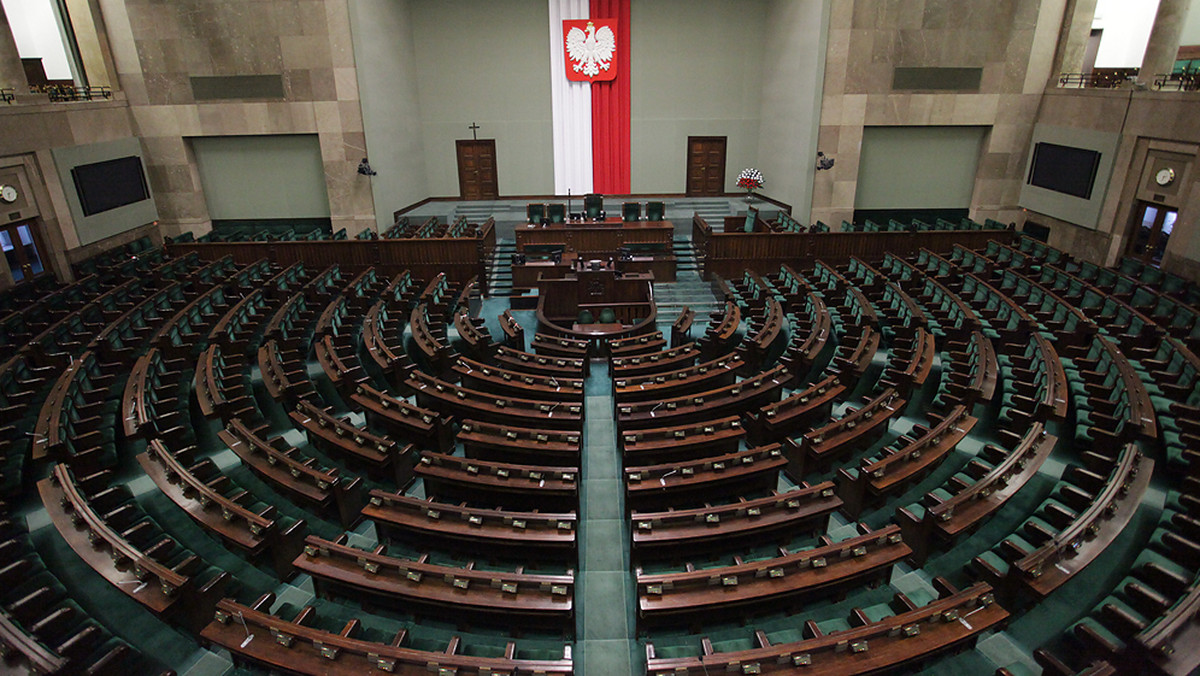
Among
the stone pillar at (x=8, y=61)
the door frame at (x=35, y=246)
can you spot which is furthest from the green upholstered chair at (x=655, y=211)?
the stone pillar at (x=8, y=61)

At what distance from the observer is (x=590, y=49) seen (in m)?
18.5

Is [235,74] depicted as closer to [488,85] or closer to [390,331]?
[488,85]

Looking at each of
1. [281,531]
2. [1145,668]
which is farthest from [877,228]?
[281,531]

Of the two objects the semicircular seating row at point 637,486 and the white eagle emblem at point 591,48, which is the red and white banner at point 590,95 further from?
the semicircular seating row at point 637,486

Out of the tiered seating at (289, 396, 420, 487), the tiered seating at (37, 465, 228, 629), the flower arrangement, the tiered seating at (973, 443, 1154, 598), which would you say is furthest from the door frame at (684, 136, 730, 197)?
the tiered seating at (37, 465, 228, 629)

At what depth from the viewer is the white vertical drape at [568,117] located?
59.6ft

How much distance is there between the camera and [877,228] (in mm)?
15070

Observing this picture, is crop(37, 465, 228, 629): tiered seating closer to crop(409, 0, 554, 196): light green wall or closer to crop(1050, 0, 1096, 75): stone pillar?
crop(409, 0, 554, 196): light green wall

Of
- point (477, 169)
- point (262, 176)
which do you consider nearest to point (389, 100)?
point (477, 169)

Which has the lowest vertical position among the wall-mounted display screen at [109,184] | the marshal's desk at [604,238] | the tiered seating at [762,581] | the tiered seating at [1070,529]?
the tiered seating at [762,581]

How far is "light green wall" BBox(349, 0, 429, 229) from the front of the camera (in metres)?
15.0

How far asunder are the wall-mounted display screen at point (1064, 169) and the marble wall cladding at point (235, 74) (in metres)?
17.0

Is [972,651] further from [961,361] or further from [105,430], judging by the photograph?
[105,430]

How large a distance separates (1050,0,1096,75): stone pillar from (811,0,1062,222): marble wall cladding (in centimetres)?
22
